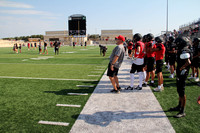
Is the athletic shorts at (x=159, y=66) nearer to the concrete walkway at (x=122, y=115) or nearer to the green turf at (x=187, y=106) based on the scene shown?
the green turf at (x=187, y=106)

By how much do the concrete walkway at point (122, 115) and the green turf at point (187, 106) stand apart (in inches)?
6.0

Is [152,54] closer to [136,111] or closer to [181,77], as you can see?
[181,77]

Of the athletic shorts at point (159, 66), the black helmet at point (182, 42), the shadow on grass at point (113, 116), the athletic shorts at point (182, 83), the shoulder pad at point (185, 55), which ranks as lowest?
the shadow on grass at point (113, 116)

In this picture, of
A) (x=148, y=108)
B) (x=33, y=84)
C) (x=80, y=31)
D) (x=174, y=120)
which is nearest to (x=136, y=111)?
(x=148, y=108)

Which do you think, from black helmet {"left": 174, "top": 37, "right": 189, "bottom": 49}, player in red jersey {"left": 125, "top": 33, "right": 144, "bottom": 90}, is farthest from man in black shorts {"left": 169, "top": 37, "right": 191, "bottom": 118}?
player in red jersey {"left": 125, "top": 33, "right": 144, "bottom": 90}

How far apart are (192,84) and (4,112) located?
6194mm

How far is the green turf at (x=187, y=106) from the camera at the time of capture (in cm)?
295

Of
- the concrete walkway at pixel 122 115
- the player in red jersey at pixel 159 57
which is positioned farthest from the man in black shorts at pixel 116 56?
the player in red jersey at pixel 159 57

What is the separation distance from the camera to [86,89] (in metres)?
5.36

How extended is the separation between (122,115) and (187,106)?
5.79 feet

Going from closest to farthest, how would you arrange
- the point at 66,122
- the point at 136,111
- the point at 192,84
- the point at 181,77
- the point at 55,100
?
→ the point at 66,122 → the point at 181,77 → the point at 136,111 → the point at 55,100 → the point at 192,84

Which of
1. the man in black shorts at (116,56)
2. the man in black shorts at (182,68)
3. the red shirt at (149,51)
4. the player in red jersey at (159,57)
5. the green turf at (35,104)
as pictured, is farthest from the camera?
the red shirt at (149,51)

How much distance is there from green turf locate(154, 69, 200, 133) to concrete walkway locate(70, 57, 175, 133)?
0.50 ft

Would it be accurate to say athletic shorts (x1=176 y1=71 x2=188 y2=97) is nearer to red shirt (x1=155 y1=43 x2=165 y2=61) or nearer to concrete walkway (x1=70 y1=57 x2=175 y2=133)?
concrete walkway (x1=70 y1=57 x2=175 y2=133)
